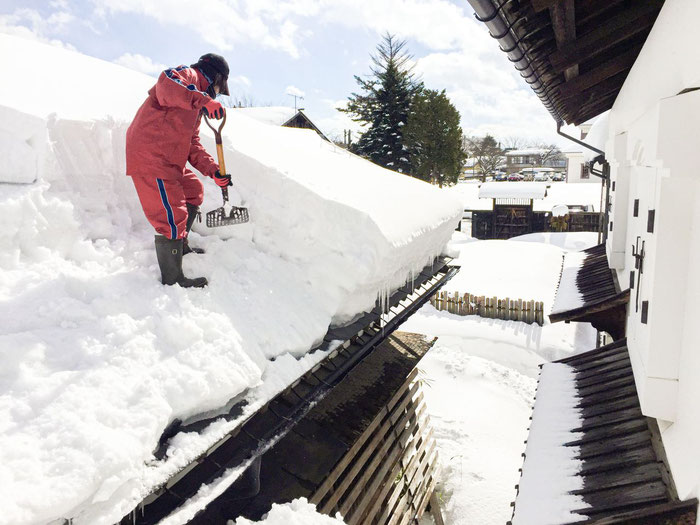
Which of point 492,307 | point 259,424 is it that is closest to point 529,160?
point 492,307

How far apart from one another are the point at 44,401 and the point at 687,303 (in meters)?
2.75

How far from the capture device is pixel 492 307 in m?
11.2

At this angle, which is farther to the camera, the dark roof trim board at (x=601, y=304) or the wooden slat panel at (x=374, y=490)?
the dark roof trim board at (x=601, y=304)

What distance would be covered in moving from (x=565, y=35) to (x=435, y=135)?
1892cm

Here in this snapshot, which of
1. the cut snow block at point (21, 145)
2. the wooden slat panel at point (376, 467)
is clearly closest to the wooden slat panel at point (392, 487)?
the wooden slat panel at point (376, 467)

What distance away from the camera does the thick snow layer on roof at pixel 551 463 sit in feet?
7.04

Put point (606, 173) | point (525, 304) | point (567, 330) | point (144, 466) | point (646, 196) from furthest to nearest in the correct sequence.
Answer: point (525, 304)
point (567, 330)
point (606, 173)
point (646, 196)
point (144, 466)

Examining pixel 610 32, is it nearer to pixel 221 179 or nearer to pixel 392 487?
pixel 221 179

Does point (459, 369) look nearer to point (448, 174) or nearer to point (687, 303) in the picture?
point (687, 303)

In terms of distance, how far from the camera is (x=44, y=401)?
57.3 inches

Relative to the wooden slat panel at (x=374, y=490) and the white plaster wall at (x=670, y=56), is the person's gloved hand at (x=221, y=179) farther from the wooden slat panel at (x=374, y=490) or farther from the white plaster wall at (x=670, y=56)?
the wooden slat panel at (x=374, y=490)

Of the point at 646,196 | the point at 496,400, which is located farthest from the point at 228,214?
the point at 496,400

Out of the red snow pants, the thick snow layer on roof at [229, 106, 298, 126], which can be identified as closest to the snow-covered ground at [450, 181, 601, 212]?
the thick snow layer on roof at [229, 106, 298, 126]

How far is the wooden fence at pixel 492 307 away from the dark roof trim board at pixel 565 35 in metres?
7.57
